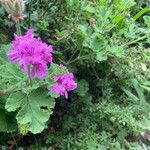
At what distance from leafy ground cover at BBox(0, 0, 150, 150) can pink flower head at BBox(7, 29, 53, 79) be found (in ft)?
1.19

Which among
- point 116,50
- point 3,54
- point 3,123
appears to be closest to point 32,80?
point 3,54

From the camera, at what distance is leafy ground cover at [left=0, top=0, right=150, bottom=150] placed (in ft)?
8.23

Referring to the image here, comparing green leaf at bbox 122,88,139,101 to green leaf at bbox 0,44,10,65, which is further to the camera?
green leaf at bbox 122,88,139,101

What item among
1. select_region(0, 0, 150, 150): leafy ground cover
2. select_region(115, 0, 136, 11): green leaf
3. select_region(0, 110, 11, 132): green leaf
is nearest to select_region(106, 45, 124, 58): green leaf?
select_region(0, 0, 150, 150): leafy ground cover

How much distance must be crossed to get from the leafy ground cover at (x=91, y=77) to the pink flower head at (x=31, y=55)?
0.36m

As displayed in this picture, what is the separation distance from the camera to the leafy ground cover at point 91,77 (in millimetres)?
2510

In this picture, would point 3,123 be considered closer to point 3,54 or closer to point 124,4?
point 3,54

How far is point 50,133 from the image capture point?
2.62m

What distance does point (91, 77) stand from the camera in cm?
284

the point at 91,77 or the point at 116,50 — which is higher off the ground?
the point at 116,50

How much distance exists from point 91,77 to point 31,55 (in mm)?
956

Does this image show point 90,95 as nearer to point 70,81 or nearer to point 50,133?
point 50,133

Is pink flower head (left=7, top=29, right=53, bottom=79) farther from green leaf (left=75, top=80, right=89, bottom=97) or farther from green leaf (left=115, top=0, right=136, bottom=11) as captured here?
green leaf (left=115, top=0, right=136, bottom=11)

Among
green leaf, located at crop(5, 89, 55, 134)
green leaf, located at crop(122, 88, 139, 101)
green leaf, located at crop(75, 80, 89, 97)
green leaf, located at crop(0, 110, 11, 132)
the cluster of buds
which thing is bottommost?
green leaf, located at crop(0, 110, 11, 132)
